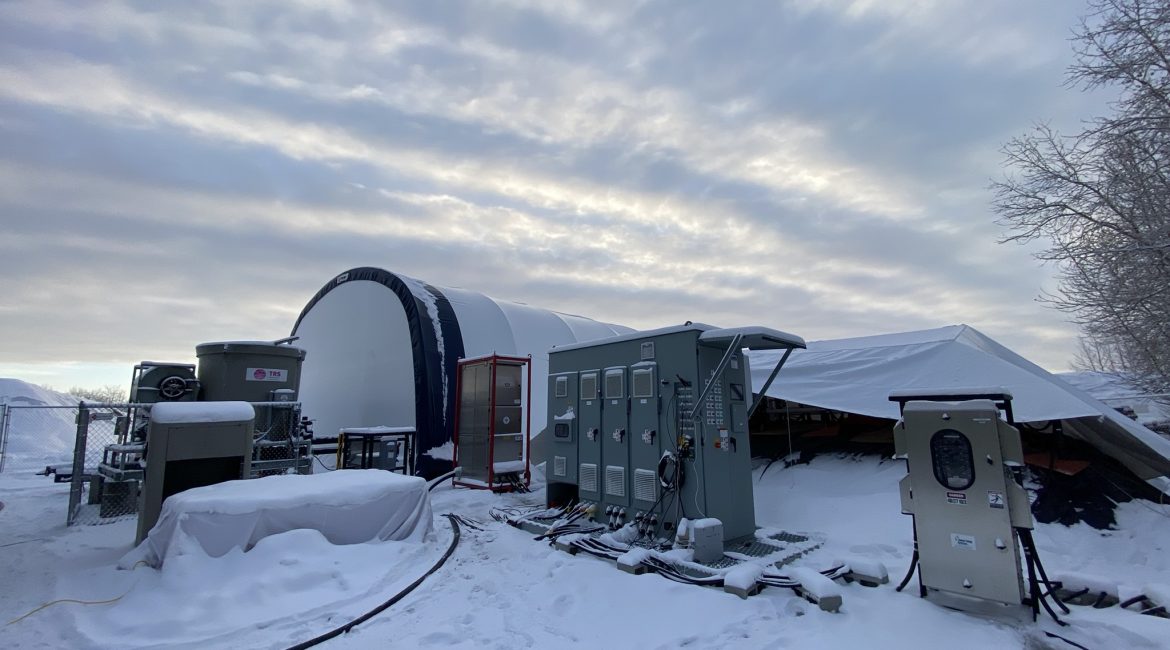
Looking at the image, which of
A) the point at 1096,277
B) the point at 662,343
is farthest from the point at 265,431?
the point at 1096,277

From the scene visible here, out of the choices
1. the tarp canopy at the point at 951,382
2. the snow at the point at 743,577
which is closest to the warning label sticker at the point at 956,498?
the snow at the point at 743,577

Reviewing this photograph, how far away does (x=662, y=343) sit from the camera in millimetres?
7246

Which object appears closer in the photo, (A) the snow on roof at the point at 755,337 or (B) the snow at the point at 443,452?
(A) the snow on roof at the point at 755,337

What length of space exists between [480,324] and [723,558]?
9556 mm

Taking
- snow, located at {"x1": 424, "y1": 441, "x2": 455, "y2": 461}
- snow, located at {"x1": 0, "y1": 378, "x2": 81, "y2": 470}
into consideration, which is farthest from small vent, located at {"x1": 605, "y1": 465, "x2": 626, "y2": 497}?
snow, located at {"x1": 0, "y1": 378, "x2": 81, "y2": 470}

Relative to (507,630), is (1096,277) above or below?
above

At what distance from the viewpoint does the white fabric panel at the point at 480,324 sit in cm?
1353

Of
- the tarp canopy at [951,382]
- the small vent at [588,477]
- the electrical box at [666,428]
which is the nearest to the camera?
the electrical box at [666,428]

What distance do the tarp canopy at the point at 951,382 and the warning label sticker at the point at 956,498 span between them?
256cm

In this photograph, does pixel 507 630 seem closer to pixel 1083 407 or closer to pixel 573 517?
pixel 573 517

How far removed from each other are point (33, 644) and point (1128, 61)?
1317 cm

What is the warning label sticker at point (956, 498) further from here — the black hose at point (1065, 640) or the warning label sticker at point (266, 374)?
the warning label sticker at point (266, 374)

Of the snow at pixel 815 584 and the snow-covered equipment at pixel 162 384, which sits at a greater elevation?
the snow-covered equipment at pixel 162 384

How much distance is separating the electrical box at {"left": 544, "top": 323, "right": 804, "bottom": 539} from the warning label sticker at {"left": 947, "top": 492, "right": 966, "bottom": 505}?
8.02 feet
